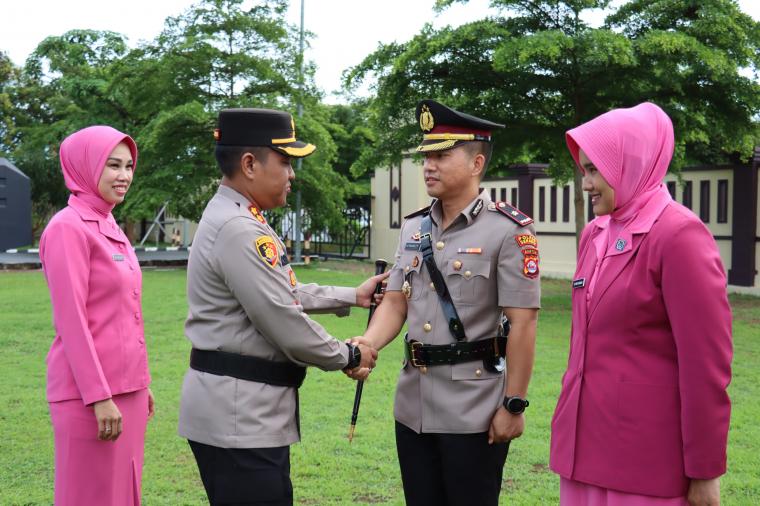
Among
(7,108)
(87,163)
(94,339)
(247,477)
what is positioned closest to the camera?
(247,477)

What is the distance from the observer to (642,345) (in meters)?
2.42

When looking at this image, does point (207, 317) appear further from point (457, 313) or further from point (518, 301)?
point (518, 301)

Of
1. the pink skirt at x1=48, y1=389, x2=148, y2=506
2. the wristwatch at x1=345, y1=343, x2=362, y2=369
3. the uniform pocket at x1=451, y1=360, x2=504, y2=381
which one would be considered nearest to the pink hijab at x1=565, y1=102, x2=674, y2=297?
the uniform pocket at x1=451, y1=360, x2=504, y2=381

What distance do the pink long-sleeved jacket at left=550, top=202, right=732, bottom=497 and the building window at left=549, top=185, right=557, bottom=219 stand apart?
17458 millimetres

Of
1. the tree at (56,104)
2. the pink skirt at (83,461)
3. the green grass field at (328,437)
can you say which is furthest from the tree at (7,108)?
the pink skirt at (83,461)

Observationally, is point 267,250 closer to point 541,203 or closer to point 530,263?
point 530,263

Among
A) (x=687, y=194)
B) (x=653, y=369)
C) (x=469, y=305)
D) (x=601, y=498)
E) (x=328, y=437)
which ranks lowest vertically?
(x=328, y=437)

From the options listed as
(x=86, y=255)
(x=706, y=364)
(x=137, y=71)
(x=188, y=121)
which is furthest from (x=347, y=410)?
(x=137, y=71)

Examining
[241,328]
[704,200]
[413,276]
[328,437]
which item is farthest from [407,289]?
[704,200]

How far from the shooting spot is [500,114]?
13.9 meters

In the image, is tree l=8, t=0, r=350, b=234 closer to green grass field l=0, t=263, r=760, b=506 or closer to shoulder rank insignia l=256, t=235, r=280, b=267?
green grass field l=0, t=263, r=760, b=506

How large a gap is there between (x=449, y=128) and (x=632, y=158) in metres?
0.93

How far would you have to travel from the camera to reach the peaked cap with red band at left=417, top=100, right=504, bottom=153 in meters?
3.21

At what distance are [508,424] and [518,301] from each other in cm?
46
